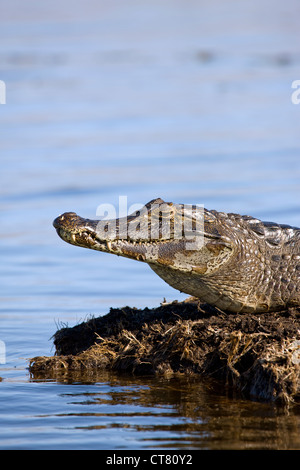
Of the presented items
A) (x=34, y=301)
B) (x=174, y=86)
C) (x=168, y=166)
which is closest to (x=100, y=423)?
(x=34, y=301)

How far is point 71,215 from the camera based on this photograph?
6941 millimetres

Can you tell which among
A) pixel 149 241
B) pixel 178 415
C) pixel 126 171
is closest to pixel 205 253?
pixel 149 241

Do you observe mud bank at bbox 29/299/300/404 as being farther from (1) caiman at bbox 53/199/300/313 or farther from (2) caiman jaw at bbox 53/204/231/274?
(2) caiman jaw at bbox 53/204/231/274

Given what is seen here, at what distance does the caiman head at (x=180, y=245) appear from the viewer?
7.02 meters

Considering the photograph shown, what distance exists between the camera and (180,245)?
23.6ft

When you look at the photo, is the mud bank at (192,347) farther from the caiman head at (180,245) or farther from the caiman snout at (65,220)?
the caiman snout at (65,220)

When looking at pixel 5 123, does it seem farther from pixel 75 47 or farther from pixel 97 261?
pixel 97 261

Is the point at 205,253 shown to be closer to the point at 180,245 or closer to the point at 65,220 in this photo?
the point at 180,245

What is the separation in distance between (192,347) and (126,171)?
10669 millimetres

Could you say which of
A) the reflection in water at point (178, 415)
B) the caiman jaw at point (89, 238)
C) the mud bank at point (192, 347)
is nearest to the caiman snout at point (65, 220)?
the caiman jaw at point (89, 238)

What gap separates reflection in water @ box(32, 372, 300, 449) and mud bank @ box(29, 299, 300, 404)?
17cm

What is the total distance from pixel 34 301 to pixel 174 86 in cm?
1751

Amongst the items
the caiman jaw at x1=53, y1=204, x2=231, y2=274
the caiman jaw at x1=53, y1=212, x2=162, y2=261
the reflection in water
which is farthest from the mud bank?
the caiman jaw at x1=53, y1=212, x2=162, y2=261

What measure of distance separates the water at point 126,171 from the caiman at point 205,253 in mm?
951
